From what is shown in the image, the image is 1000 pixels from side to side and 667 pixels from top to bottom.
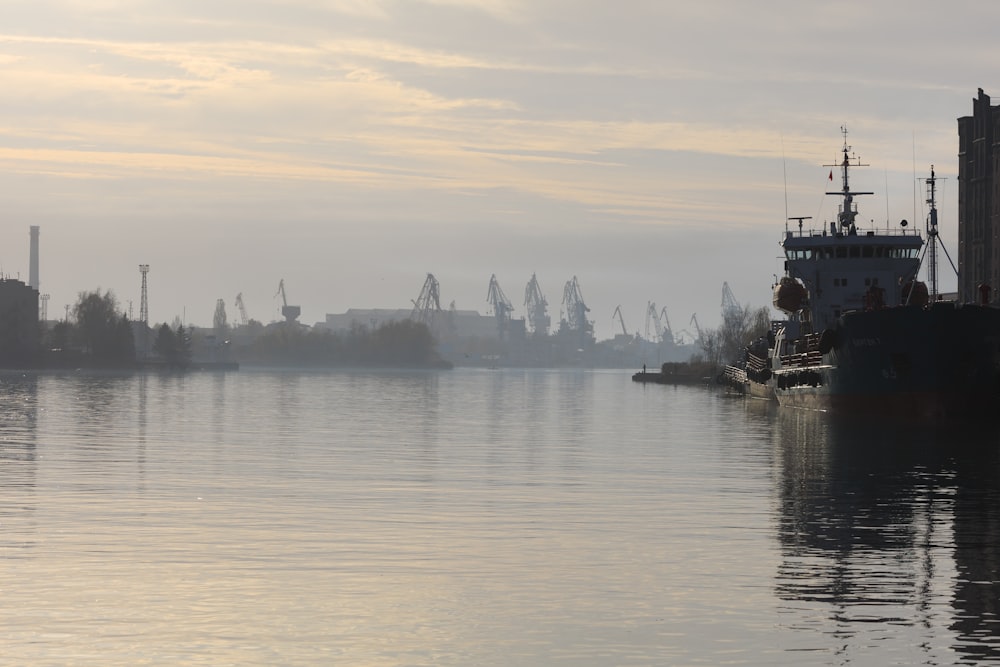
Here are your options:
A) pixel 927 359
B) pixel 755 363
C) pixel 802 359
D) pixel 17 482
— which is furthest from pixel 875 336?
pixel 755 363

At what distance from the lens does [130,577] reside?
83.1 feet

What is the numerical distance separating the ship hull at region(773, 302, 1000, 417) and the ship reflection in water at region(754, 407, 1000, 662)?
700 inches

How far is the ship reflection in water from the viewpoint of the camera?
21.8m

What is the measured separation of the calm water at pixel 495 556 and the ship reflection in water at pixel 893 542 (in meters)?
0.09

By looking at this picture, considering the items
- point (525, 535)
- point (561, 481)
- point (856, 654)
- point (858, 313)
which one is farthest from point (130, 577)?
point (858, 313)

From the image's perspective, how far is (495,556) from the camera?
28.5 metres

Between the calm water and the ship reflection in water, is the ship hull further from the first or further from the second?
the calm water

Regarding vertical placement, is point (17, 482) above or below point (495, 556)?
above

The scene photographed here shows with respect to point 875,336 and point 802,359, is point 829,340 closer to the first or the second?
point 875,336

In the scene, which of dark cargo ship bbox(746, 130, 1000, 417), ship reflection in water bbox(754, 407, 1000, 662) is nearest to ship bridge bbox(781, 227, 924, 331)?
dark cargo ship bbox(746, 130, 1000, 417)

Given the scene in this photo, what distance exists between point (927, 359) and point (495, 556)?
56.5 meters

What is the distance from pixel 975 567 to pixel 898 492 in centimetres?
1621

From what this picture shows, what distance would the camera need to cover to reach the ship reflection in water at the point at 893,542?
2175cm

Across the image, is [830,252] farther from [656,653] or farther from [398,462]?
[656,653]
